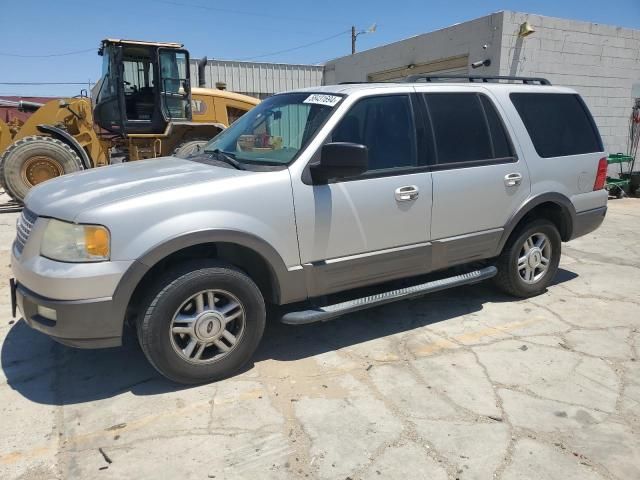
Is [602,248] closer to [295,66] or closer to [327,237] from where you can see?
[327,237]

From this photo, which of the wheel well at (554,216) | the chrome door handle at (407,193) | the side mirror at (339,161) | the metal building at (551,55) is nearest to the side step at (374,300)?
the wheel well at (554,216)

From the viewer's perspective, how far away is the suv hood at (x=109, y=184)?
298 cm

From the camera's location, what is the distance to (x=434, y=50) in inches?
480

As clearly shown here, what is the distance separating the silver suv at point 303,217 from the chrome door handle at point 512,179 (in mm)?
11

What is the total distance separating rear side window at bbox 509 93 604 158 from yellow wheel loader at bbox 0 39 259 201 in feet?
20.9

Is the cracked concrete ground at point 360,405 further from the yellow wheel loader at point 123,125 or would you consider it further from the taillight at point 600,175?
the yellow wheel loader at point 123,125

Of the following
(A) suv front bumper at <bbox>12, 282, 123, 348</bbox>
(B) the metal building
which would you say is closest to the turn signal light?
(A) suv front bumper at <bbox>12, 282, 123, 348</bbox>

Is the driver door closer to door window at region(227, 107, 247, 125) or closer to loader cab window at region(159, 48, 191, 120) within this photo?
loader cab window at region(159, 48, 191, 120)

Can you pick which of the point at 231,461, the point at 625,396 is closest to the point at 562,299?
the point at 625,396

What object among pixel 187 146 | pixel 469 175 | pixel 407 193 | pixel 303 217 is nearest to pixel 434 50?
pixel 187 146

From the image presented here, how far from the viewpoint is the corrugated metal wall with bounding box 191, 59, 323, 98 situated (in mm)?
18625

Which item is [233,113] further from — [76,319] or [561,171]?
[76,319]

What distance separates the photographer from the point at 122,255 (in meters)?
2.88

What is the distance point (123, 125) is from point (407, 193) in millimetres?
7174
